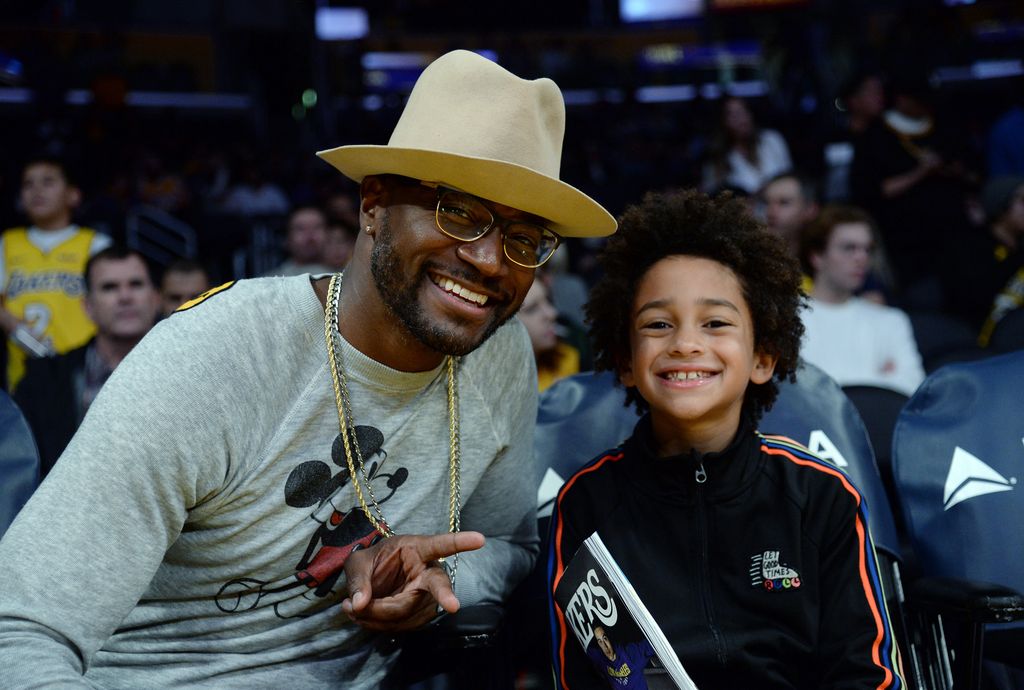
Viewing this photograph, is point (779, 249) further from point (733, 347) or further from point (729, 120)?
point (729, 120)

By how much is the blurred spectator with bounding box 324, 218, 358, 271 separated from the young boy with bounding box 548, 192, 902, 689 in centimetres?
413

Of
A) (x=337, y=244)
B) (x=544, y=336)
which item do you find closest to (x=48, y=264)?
(x=337, y=244)

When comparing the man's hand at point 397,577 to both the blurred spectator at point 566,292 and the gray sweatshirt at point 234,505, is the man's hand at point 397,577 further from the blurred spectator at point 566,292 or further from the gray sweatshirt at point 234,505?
the blurred spectator at point 566,292

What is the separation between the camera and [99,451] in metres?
1.80

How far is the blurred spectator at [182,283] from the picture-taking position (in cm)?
493

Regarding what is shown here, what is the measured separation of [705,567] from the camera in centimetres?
215

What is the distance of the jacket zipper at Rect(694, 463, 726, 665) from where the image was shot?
207 cm

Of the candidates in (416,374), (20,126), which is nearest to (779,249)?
(416,374)

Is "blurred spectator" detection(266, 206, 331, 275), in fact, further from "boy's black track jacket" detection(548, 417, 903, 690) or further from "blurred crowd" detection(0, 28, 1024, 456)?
"boy's black track jacket" detection(548, 417, 903, 690)

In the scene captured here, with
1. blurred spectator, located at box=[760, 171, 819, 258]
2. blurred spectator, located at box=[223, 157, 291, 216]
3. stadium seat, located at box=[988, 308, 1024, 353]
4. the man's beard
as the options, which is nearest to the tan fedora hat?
the man's beard

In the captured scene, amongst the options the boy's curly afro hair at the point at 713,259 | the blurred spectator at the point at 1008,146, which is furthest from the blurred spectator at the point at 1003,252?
the boy's curly afro hair at the point at 713,259

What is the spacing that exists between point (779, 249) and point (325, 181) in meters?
11.2

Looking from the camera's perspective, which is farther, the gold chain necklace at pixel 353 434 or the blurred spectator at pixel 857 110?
the blurred spectator at pixel 857 110

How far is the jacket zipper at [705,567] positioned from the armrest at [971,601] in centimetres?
44
